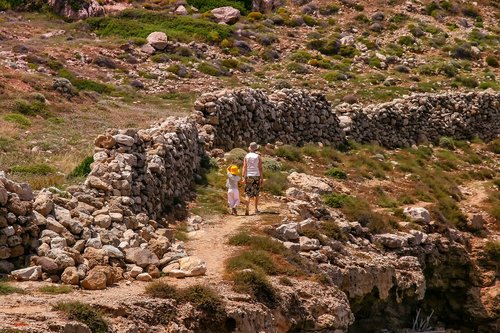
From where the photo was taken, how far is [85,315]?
9.06 m

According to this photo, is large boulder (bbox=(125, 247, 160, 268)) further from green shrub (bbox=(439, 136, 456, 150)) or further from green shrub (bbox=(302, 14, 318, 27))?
green shrub (bbox=(302, 14, 318, 27))

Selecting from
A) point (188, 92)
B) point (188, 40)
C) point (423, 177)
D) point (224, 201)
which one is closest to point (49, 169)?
point (224, 201)

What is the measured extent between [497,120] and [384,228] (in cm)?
2156

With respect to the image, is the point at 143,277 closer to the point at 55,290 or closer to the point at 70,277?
the point at 70,277

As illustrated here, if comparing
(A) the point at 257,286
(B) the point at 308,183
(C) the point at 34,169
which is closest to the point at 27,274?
(A) the point at 257,286

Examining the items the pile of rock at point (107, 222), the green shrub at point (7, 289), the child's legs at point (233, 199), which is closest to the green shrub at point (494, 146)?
the child's legs at point (233, 199)

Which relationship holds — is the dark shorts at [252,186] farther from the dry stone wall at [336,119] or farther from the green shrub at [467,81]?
the green shrub at [467,81]

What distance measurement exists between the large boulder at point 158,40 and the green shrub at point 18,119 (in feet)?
72.5

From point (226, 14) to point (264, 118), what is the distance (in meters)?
33.0

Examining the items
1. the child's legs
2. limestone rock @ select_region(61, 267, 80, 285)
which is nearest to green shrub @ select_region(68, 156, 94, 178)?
the child's legs

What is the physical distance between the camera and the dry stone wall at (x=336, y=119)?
23.5m

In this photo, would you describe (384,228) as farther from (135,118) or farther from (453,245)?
(135,118)

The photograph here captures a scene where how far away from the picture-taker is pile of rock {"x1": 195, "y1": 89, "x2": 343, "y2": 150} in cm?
2295

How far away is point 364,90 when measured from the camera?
39688 mm
